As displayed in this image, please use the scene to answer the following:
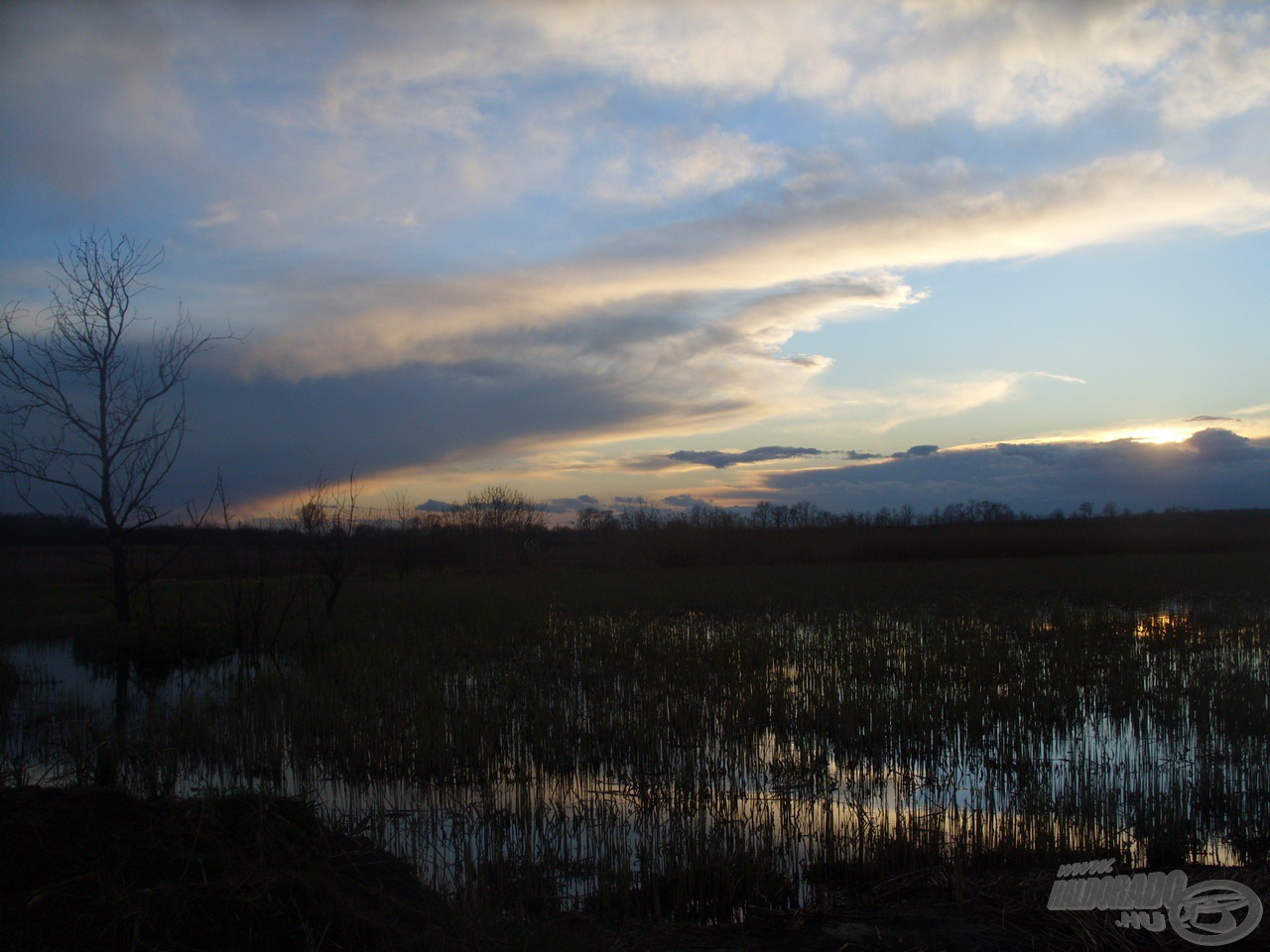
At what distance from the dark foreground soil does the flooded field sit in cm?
40

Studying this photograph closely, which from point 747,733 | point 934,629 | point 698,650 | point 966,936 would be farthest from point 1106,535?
point 966,936

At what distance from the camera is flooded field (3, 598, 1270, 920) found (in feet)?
17.5

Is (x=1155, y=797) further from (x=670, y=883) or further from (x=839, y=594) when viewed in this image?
(x=839, y=594)

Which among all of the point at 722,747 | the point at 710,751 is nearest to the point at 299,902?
the point at 710,751

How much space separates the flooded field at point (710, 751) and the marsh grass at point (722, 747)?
1.4 inches

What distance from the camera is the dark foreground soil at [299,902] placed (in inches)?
131

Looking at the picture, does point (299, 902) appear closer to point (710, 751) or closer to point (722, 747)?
point (710, 751)

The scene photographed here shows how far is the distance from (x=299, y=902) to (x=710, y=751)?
16.9ft

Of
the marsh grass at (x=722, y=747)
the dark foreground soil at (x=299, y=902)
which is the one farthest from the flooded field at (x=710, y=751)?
the dark foreground soil at (x=299, y=902)

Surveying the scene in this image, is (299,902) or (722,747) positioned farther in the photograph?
(722,747)

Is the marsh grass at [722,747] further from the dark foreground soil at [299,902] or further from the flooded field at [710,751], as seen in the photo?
the dark foreground soil at [299,902]

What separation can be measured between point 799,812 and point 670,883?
1708mm

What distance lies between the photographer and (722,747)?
809cm

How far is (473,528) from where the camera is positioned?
61.6 meters
